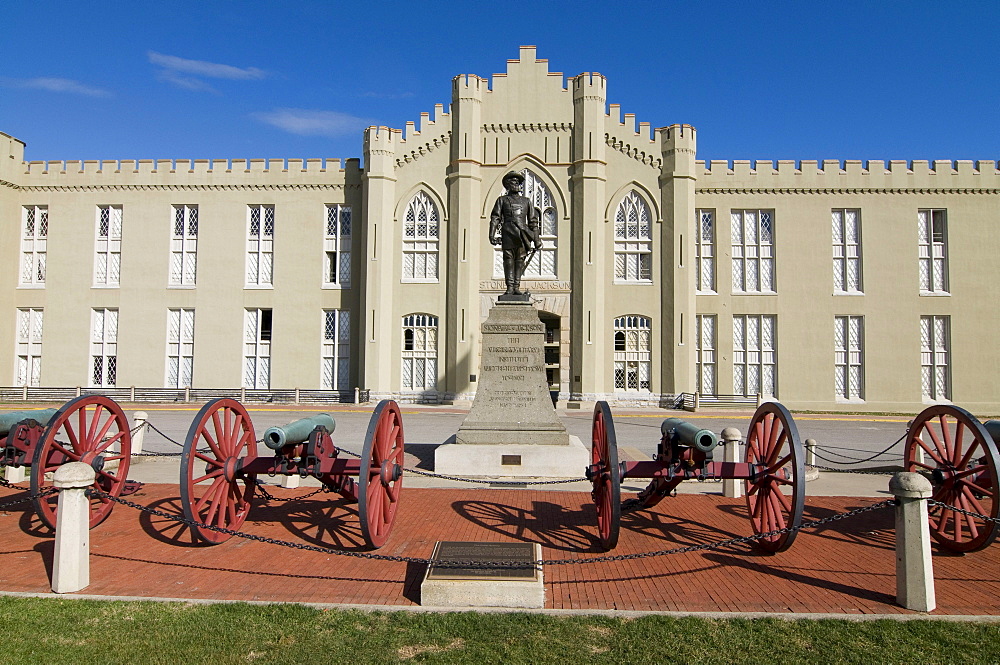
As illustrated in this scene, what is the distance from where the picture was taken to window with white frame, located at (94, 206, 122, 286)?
27984 millimetres

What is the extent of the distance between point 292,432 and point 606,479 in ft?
10.5

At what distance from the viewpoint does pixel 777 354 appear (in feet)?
86.7

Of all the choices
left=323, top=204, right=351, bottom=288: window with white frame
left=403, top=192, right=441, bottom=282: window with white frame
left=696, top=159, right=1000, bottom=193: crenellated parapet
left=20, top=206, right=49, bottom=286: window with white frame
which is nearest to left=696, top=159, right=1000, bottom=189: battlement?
left=696, top=159, right=1000, bottom=193: crenellated parapet

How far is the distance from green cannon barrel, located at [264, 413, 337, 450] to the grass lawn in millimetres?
1604

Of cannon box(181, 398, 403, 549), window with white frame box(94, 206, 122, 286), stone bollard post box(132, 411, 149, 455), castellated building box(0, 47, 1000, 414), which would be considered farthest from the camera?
window with white frame box(94, 206, 122, 286)

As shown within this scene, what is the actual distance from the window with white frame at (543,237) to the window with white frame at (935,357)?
609 inches

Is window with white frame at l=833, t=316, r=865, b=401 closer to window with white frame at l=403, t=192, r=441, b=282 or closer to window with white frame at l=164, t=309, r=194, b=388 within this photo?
window with white frame at l=403, t=192, r=441, b=282

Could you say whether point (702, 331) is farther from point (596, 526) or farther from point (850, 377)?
point (596, 526)

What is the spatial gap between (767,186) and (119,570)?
2688cm

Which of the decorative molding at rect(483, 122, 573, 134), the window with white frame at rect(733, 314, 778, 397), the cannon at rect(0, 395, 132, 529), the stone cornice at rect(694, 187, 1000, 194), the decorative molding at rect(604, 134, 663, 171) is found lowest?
the cannon at rect(0, 395, 132, 529)

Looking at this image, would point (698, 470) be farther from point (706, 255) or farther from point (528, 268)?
point (706, 255)

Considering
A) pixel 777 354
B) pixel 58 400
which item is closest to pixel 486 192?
pixel 777 354

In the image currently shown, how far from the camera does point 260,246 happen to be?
1094 inches

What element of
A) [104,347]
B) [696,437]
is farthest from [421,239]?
[696,437]
